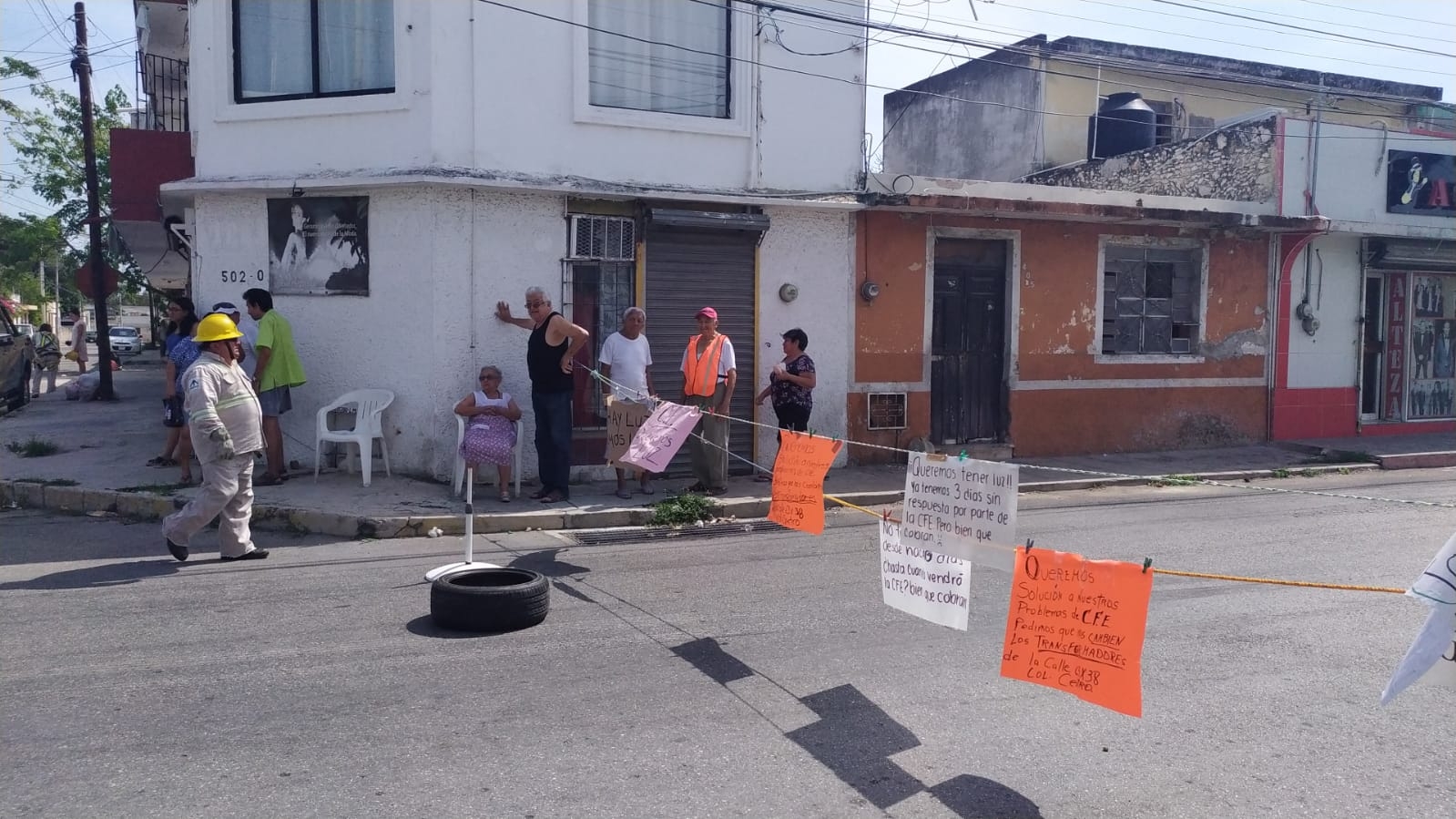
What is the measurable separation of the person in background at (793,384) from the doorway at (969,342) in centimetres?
291

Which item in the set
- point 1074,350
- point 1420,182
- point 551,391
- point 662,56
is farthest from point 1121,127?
point 551,391

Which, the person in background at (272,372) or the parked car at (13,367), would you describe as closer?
the person in background at (272,372)

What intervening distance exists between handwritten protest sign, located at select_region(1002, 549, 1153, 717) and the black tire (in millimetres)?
2787

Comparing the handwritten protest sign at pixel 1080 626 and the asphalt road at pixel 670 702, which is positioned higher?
the handwritten protest sign at pixel 1080 626

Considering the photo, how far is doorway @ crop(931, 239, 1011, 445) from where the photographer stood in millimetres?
13297

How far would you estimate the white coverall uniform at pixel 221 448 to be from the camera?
24.3 feet

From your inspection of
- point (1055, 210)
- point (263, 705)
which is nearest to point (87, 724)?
point (263, 705)

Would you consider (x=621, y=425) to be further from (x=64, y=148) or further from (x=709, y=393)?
(x=64, y=148)

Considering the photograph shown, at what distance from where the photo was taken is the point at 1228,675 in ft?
17.8

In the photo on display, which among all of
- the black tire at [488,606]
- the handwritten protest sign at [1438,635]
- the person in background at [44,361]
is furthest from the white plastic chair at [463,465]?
the person in background at [44,361]

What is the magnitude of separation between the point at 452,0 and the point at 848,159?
181 inches

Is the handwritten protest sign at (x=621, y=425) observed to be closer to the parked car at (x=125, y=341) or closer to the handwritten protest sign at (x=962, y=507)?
the handwritten protest sign at (x=962, y=507)

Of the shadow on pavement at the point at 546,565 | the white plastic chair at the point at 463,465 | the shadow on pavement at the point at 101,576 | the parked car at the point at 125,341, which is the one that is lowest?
the shadow on pavement at the point at 546,565

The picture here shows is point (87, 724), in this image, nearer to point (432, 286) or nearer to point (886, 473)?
point (432, 286)
